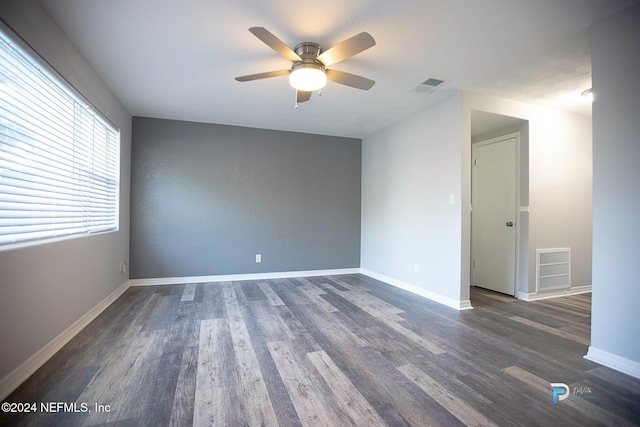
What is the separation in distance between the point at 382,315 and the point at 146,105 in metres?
3.85

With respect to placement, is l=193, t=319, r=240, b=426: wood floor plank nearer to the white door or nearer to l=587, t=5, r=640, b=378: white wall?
l=587, t=5, r=640, b=378: white wall

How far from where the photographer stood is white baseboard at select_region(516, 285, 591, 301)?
356 centimetres

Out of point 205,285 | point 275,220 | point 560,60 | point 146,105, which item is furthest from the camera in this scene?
point 275,220

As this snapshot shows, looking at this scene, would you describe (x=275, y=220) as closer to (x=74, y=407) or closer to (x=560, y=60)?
(x=74, y=407)

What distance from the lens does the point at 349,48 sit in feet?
6.52

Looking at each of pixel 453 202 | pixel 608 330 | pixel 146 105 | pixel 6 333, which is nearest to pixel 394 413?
pixel 608 330

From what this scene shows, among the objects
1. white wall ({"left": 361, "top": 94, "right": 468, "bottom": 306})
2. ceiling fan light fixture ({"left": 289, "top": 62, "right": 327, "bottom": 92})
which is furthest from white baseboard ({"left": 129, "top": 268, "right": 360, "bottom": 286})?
ceiling fan light fixture ({"left": 289, "top": 62, "right": 327, "bottom": 92})

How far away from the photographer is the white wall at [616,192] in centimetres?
188

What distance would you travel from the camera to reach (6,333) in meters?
1.61

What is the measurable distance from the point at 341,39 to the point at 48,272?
277 centimetres

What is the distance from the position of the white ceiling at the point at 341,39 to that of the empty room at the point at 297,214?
0.02 meters

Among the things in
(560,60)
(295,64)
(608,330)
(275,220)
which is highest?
(560,60)

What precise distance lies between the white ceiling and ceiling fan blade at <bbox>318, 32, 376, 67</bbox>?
21 cm

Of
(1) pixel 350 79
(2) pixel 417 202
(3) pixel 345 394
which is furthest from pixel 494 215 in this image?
(3) pixel 345 394
